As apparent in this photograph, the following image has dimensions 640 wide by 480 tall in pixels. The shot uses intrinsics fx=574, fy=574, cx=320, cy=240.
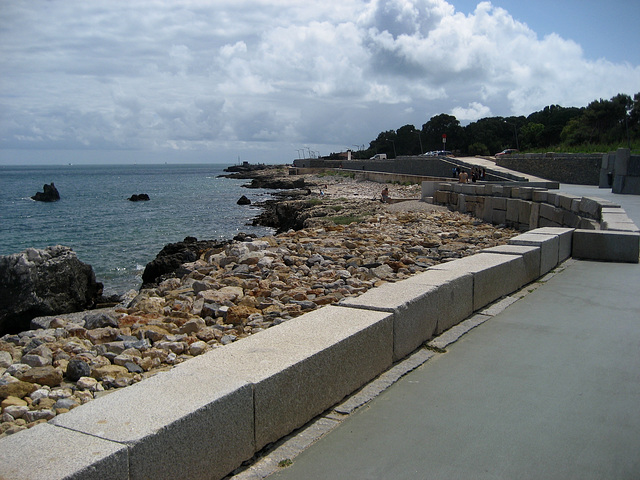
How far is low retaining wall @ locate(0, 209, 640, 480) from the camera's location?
7.59ft

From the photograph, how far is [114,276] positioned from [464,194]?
11887mm

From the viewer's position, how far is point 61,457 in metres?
2.22

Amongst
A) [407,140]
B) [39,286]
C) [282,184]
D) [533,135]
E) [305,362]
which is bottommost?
[282,184]

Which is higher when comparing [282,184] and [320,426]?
[320,426]

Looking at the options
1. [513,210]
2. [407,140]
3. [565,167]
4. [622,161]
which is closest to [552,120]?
[407,140]

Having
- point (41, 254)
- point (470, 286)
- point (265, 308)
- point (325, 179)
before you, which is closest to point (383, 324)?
point (470, 286)

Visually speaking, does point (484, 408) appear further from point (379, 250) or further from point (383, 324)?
point (379, 250)

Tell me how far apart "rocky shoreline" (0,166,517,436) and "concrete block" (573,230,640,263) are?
1893 mm

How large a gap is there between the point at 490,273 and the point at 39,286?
802 cm

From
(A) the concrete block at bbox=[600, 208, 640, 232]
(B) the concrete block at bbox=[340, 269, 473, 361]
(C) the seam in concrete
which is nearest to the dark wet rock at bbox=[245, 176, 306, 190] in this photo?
(A) the concrete block at bbox=[600, 208, 640, 232]

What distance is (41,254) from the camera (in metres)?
11.1

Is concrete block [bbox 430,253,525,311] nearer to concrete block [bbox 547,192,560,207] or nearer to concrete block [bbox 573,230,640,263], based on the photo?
concrete block [bbox 573,230,640,263]

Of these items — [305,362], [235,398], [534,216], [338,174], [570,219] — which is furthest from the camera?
[338,174]

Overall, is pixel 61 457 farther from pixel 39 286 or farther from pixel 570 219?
pixel 570 219
